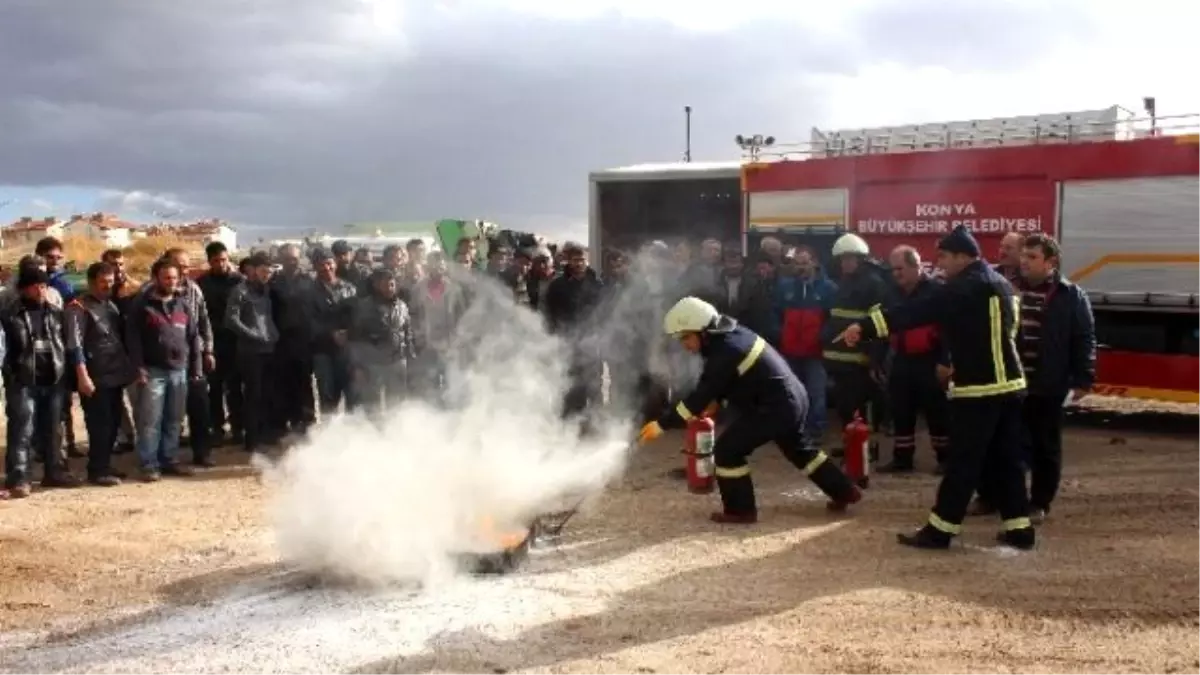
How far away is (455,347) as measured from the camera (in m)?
→ 10.3

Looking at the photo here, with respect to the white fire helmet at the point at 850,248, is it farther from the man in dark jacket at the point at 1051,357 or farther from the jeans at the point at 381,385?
the jeans at the point at 381,385

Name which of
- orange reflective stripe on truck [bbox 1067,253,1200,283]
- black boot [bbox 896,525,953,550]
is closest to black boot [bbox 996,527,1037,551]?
black boot [bbox 896,525,953,550]

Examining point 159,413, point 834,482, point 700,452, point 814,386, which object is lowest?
point 834,482

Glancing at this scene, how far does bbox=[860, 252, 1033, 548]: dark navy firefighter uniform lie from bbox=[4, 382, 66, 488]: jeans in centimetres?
651

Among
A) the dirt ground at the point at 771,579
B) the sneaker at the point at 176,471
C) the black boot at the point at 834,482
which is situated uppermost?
the black boot at the point at 834,482

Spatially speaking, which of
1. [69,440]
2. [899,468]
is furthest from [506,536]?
[69,440]

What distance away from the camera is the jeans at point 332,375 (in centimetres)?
1029

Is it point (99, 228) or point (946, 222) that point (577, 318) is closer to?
point (946, 222)

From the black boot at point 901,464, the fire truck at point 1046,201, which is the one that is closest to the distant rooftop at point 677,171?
the fire truck at point 1046,201

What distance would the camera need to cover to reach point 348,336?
1013cm

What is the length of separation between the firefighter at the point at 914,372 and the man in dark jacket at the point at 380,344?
4.48m

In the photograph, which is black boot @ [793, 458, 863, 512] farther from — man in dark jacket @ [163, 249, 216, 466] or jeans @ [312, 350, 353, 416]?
man in dark jacket @ [163, 249, 216, 466]

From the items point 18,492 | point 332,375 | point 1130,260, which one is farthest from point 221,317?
point 1130,260

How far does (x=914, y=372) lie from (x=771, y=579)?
3.12m
